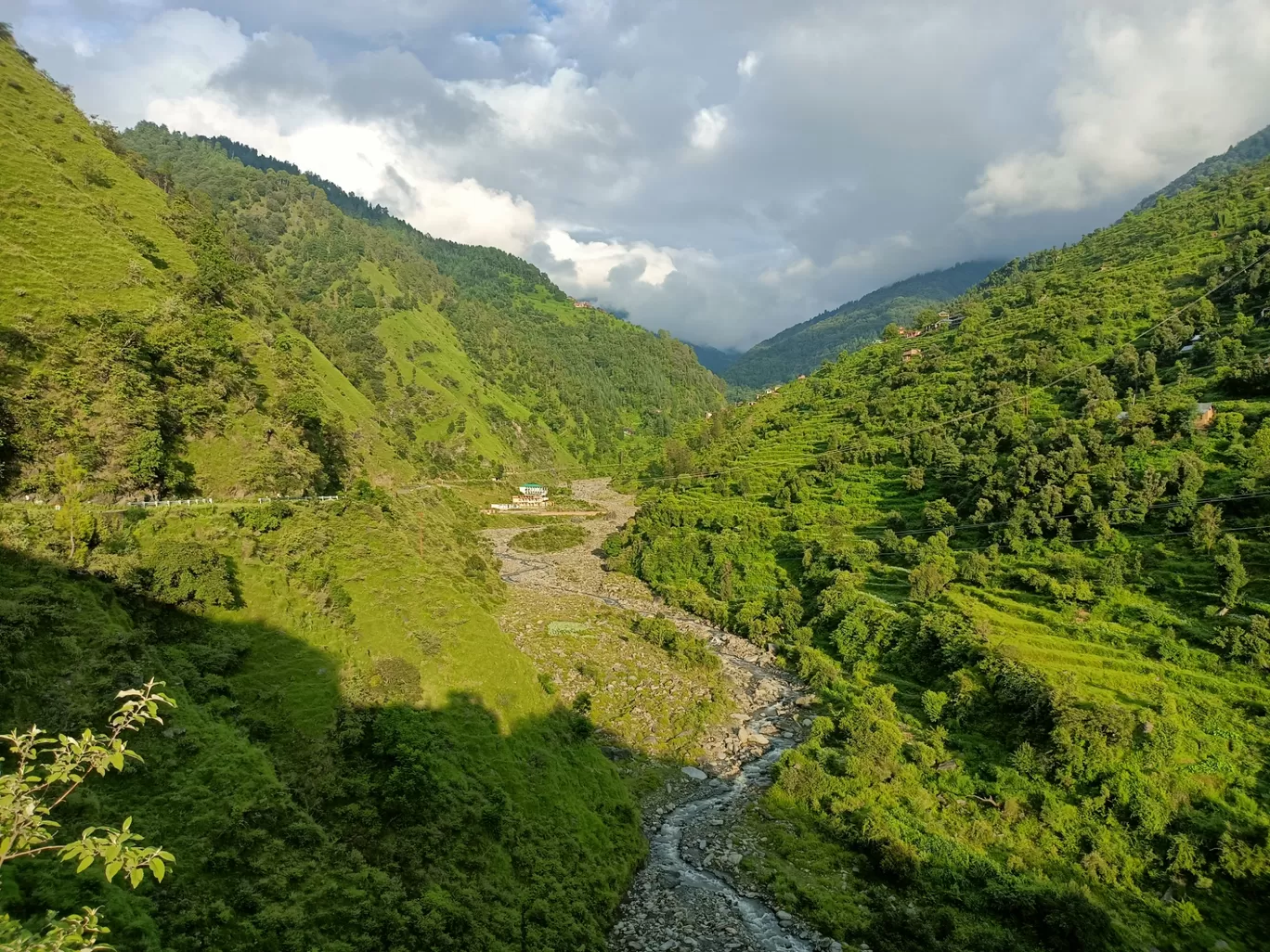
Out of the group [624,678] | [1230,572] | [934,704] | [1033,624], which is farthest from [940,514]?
[624,678]

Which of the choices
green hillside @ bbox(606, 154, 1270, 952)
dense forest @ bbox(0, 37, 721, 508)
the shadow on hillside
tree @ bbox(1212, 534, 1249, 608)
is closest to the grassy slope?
dense forest @ bbox(0, 37, 721, 508)

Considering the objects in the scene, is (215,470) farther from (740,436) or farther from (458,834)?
(740,436)

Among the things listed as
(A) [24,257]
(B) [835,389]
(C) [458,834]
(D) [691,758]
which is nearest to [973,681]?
(D) [691,758]

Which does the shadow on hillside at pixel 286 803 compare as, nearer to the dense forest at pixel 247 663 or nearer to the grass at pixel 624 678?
the dense forest at pixel 247 663

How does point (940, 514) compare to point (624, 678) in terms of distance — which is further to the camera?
point (940, 514)

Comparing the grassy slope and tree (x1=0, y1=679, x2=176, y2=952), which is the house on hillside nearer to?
A: tree (x1=0, y1=679, x2=176, y2=952)

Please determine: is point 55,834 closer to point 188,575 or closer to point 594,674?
point 188,575

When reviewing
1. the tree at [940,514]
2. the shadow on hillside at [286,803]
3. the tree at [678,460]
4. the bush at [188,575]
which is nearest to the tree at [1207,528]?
the tree at [940,514]
